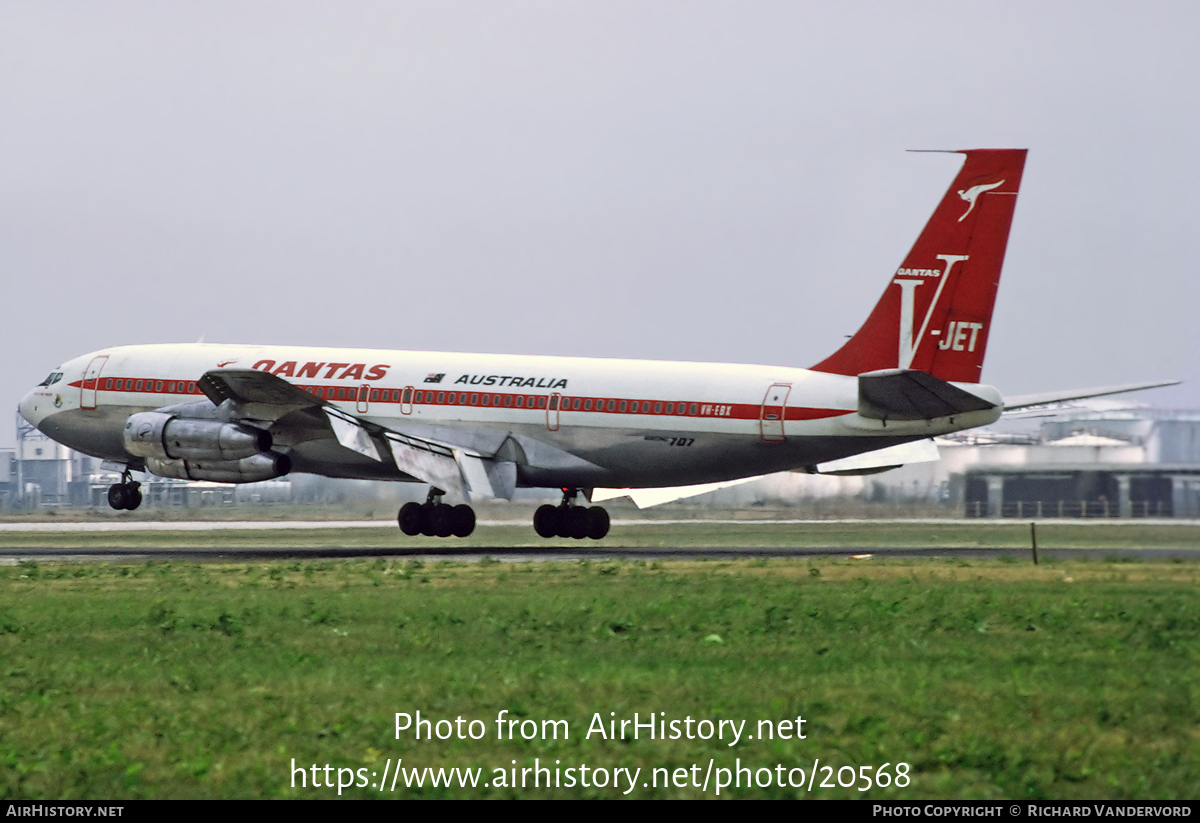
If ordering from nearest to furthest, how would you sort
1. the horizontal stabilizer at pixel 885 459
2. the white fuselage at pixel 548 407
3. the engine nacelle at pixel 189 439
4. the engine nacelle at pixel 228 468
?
1. the white fuselage at pixel 548 407
2. the engine nacelle at pixel 189 439
3. the engine nacelle at pixel 228 468
4. the horizontal stabilizer at pixel 885 459

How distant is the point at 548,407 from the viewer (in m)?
39.7

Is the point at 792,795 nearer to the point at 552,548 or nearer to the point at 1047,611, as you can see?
the point at 1047,611

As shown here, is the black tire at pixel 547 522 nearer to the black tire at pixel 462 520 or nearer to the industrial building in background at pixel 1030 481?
the black tire at pixel 462 520

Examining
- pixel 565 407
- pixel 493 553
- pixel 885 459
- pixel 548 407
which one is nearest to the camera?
pixel 493 553

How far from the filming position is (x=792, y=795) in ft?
36.0

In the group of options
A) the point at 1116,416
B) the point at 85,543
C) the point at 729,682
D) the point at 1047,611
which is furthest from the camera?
the point at 85,543

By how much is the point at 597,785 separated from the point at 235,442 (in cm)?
2798

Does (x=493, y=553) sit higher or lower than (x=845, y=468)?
lower

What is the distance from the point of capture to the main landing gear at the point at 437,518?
40812 mm

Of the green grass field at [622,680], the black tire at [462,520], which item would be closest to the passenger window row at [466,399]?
the black tire at [462,520]

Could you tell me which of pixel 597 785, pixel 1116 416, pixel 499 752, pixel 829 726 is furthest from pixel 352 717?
pixel 1116 416

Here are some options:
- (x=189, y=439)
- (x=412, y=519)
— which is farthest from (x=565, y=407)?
(x=189, y=439)

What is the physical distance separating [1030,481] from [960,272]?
4.90 metres

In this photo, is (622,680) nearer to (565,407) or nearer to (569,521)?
(565,407)
